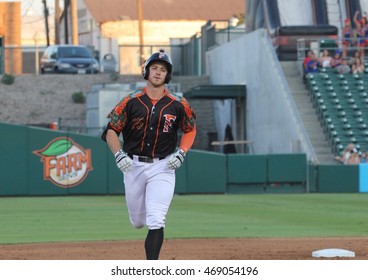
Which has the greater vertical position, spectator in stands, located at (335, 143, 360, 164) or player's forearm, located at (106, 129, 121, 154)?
player's forearm, located at (106, 129, 121, 154)

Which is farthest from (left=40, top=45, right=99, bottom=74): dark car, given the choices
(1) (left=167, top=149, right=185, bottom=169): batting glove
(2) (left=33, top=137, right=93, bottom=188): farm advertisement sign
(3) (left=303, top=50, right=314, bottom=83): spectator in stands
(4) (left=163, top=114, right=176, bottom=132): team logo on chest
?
(1) (left=167, top=149, right=185, bottom=169): batting glove

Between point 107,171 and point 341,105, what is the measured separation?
9.14 m

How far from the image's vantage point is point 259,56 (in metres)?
40.1

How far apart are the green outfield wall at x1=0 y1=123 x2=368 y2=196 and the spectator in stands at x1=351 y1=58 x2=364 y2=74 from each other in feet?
22.8

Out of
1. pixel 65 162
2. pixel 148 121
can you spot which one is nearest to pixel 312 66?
pixel 65 162

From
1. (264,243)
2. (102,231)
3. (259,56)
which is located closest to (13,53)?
Result: (259,56)

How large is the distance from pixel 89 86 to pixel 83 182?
1618 cm

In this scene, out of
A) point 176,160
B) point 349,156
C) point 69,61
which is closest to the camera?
point 176,160

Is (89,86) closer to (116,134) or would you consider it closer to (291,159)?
(291,159)

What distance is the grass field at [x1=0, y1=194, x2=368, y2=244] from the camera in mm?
17875

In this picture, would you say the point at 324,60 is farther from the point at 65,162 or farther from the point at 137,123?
the point at 137,123

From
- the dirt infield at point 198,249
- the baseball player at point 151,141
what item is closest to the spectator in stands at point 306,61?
the dirt infield at point 198,249

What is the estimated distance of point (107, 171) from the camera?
3134 centimetres

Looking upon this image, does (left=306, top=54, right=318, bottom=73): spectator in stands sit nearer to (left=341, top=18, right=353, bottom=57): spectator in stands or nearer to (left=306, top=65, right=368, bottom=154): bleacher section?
(left=306, top=65, right=368, bottom=154): bleacher section
